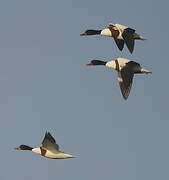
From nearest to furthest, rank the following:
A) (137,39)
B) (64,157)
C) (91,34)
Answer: (64,157)
(137,39)
(91,34)

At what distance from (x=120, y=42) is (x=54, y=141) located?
897cm

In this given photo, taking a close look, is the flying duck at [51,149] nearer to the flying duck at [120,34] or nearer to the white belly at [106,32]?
the flying duck at [120,34]

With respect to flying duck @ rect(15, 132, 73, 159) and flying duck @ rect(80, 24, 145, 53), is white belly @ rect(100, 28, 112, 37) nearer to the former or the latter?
flying duck @ rect(80, 24, 145, 53)

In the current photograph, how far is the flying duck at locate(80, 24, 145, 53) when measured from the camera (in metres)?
44.1

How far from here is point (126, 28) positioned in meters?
45.1

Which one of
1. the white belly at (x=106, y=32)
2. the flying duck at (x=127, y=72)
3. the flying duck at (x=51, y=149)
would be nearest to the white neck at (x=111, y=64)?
the flying duck at (x=127, y=72)

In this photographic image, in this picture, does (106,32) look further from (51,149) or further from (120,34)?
(51,149)

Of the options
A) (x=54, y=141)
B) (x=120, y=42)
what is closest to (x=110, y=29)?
(x=120, y=42)

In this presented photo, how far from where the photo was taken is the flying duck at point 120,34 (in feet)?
145

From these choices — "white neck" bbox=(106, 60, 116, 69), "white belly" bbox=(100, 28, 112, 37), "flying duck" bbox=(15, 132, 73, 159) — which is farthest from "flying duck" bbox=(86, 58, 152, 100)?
"flying duck" bbox=(15, 132, 73, 159)

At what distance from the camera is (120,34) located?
151 ft

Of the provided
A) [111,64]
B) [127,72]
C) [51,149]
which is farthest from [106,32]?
[51,149]

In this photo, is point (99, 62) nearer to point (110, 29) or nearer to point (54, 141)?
point (110, 29)

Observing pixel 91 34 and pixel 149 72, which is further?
pixel 91 34
